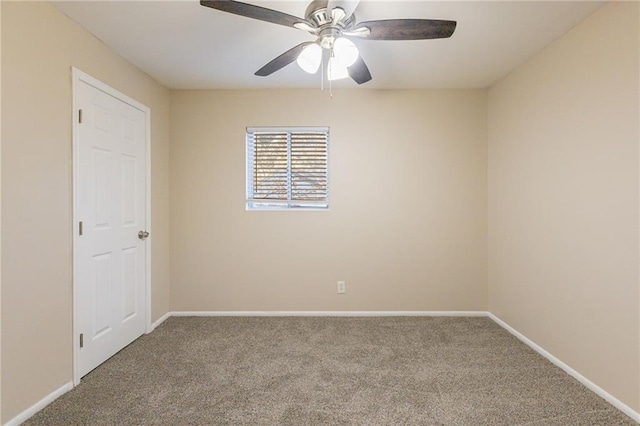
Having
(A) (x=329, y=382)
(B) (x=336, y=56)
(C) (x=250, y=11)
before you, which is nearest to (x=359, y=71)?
(B) (x=336, y=56)

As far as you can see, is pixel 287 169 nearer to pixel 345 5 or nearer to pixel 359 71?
pixel 359 71

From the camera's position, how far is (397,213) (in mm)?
3338

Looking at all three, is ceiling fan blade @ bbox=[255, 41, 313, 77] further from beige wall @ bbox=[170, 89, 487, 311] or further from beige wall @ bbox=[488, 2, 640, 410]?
beige wall @ bbox=[488, 2, 640, 410]

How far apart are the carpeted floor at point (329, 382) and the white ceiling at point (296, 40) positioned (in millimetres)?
2392

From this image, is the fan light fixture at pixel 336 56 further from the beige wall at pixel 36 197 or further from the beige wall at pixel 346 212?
the beige wall at pixel 36 197

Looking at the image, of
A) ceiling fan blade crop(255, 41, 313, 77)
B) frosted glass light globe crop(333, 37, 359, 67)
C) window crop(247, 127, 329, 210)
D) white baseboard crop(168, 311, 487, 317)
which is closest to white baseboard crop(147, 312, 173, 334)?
white baseboard crop(168, 311, 487, 317)

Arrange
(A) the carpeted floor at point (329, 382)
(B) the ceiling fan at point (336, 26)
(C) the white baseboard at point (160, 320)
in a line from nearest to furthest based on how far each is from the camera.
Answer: (B) the ceiling fan at point (336, 26), (A) the carpeted floor at point (329, 382), (C) the white baseboard at point (160, 320)

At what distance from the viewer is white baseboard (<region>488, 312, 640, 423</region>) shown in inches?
70.4

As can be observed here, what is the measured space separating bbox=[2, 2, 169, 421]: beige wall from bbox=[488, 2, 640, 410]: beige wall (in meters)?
Answer: 3.37

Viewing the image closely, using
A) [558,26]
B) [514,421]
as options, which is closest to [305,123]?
[558,26]

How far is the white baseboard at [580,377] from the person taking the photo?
1787 mm

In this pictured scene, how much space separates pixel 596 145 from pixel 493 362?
1.65 m

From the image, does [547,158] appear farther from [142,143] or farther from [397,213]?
[142,143]

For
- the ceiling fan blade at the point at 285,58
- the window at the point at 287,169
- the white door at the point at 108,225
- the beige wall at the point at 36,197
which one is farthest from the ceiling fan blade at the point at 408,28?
the white door at the point at 108,225
